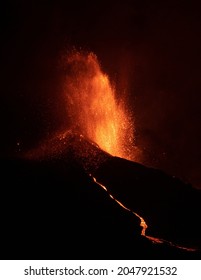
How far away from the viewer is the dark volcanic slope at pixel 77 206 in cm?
1446

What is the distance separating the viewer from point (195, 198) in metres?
22.6

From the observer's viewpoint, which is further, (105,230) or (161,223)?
(161,223)

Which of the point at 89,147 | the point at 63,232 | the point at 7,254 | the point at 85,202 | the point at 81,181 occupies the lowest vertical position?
the point at 7,254

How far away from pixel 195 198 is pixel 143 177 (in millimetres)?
3010

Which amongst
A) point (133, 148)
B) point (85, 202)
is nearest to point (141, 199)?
point (85, 202)

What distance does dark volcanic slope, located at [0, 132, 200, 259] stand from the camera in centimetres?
1446

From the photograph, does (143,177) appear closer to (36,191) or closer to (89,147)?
(89,147)

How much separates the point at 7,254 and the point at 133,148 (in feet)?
104

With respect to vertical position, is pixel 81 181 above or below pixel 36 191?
above

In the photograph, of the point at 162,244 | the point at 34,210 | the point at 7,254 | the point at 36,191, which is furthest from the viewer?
the point at 36,191

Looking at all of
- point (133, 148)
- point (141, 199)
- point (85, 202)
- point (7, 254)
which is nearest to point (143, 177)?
point (141, 199)

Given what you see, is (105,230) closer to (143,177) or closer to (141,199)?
(141,199)

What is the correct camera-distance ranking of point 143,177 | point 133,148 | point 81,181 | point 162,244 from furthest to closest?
point 133,148, point 143,177, point 81,181, point 162,244

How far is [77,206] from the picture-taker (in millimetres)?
17578
